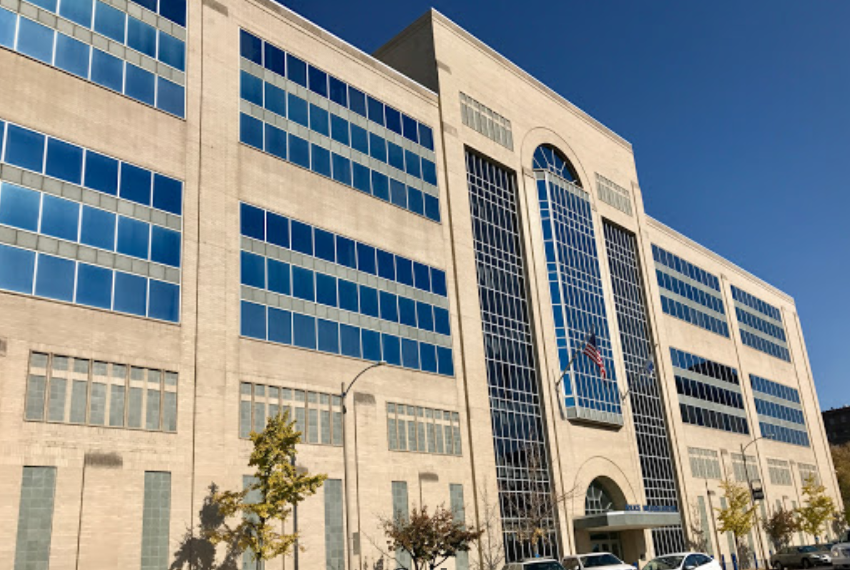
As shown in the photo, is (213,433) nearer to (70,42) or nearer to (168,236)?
(168,236)

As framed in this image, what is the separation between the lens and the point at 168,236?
33.4 metres

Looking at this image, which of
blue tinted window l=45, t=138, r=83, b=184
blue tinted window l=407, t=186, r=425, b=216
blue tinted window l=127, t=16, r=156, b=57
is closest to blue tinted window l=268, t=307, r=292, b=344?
blue tinted window l=45, t=138, r=83, b=184

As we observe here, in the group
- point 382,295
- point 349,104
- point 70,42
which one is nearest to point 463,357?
point 382,295

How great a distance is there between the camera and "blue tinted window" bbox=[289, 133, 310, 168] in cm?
4028

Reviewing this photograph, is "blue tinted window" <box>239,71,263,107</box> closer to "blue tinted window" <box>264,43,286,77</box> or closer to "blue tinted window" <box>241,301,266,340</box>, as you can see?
"blue tinted window" <box>264,43,286,77</box>

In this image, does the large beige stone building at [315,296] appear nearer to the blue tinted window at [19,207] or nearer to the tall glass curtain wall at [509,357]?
the blue tinted window at [19,207]

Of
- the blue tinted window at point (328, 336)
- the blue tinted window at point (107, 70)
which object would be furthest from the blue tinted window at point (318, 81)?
the blue tinted window at point (328, 336)

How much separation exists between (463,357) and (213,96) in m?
18.7

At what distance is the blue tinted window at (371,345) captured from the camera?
1580 inches

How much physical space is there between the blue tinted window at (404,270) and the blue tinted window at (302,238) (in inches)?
229

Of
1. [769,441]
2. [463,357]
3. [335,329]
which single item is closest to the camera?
[335,329]

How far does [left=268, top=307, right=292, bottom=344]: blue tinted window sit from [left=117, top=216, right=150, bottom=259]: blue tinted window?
6.23 m

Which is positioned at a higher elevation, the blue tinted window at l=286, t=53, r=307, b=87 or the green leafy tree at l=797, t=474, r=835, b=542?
the blue tinted window at l=286, t=53, r=307, b=87

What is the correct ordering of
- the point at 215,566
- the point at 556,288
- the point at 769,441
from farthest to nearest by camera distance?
the point at 769,441 → the point at 556,288 → the point at 215,566
